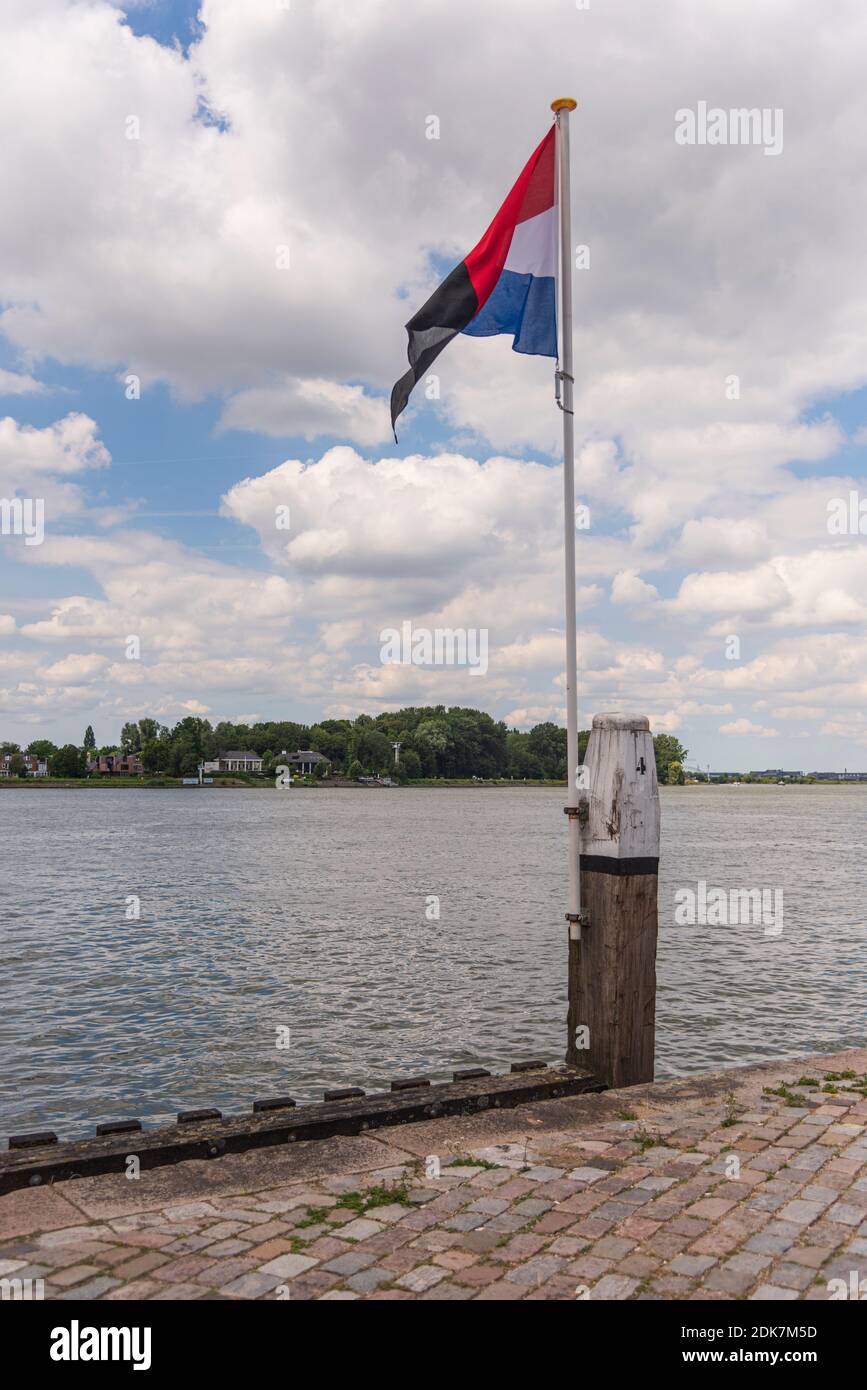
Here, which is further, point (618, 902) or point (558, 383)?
point (558, 383)

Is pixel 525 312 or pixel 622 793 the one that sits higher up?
pixel 525 312

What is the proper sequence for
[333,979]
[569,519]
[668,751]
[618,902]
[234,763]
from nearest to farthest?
[618,902] < [569,519] < [333,979] < [668,751] < [234,763]

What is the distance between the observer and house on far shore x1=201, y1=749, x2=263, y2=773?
189625mm

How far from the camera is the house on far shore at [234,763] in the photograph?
189625 mm

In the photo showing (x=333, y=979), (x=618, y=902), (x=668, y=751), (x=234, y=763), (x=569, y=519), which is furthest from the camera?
(x=234, y=763)

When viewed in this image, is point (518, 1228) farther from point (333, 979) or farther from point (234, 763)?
point (234, 763)

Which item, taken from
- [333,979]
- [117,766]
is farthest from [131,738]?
[333,979]

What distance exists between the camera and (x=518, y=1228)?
4.53 m

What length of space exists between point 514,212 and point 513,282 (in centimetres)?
50

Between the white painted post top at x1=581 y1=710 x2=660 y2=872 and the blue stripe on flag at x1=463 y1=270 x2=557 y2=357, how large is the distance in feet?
9.55

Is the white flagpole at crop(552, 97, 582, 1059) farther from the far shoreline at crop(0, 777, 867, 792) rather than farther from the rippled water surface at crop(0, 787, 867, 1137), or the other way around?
the far shoreline at crop(0, 777, 867, 792)

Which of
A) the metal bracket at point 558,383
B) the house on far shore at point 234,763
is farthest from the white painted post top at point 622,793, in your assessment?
the house on far shore at point 234,763
